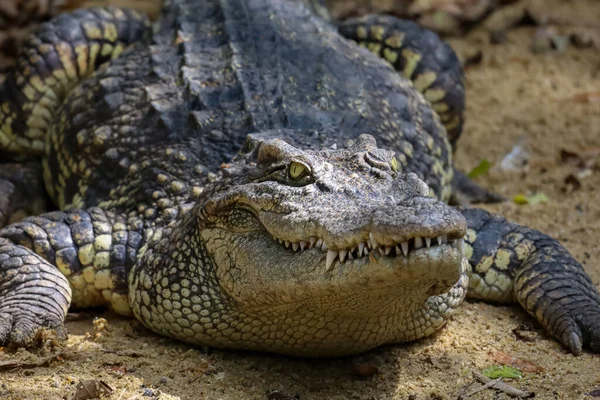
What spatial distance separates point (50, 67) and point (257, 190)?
2590 mm

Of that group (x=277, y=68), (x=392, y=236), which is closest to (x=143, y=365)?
(x=392, y=236)

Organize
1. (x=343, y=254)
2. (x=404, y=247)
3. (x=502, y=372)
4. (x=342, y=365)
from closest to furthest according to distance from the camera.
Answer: (x=404, y=247) < (x=343, y=254) < (x=502, y=372) < (x=342, y=365)

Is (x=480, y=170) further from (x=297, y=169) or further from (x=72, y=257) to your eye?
(x=72, y=257)

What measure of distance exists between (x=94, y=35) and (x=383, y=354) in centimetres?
303

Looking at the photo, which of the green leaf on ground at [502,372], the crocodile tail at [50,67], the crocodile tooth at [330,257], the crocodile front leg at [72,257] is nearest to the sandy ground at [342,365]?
the green leaf on ground at [502,372]

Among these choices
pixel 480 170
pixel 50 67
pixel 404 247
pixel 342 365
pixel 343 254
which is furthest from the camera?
pixel 480 170

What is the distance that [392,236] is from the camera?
319cm

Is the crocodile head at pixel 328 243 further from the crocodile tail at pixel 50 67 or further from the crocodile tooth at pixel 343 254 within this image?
the crocodile tail at pixel 50 67

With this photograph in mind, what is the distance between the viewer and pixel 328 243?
343 centimetres

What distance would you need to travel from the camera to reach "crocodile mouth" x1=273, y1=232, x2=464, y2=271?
3.21 metres

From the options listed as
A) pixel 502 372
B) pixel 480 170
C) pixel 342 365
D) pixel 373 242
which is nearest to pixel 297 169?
pixel 373 242

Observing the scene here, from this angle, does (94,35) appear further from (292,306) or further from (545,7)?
(545,7)

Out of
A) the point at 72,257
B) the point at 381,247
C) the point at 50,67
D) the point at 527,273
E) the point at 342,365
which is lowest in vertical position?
the point at 342,365

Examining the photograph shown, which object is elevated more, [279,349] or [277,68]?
[277,68]
